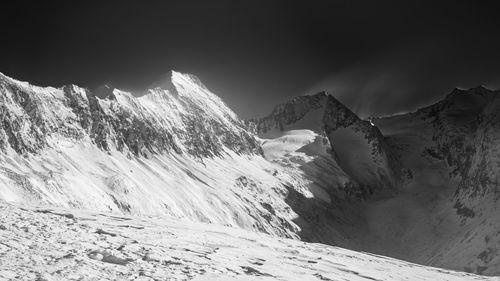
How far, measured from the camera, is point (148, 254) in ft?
99.3

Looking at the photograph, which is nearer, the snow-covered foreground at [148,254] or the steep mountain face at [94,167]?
the snow-covered foreground at [148,254]

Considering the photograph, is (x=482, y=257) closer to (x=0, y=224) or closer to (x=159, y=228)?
(x=159, y=228)

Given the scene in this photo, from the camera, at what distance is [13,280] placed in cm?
2211

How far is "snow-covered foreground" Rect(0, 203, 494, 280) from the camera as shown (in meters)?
25.4

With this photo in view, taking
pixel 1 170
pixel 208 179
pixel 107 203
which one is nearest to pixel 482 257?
pixel 208 179

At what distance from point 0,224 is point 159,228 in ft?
46.3

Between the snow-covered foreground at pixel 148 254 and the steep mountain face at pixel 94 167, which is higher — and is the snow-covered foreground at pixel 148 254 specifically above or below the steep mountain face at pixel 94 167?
below

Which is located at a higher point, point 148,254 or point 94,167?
point 94,167

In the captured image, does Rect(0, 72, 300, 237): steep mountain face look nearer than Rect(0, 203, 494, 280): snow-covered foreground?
No

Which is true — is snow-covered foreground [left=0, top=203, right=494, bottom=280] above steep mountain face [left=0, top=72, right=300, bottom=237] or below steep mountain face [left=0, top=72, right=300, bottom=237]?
below

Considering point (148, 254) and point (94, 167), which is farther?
point (94, 167)

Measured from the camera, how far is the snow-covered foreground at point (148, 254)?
25438 millimetres

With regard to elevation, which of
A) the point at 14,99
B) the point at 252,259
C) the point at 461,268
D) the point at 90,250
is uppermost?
the point at 14,99

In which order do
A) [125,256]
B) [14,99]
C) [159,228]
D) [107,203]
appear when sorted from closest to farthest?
[125,256] < [159,228] < [107,203] < [14,99]
